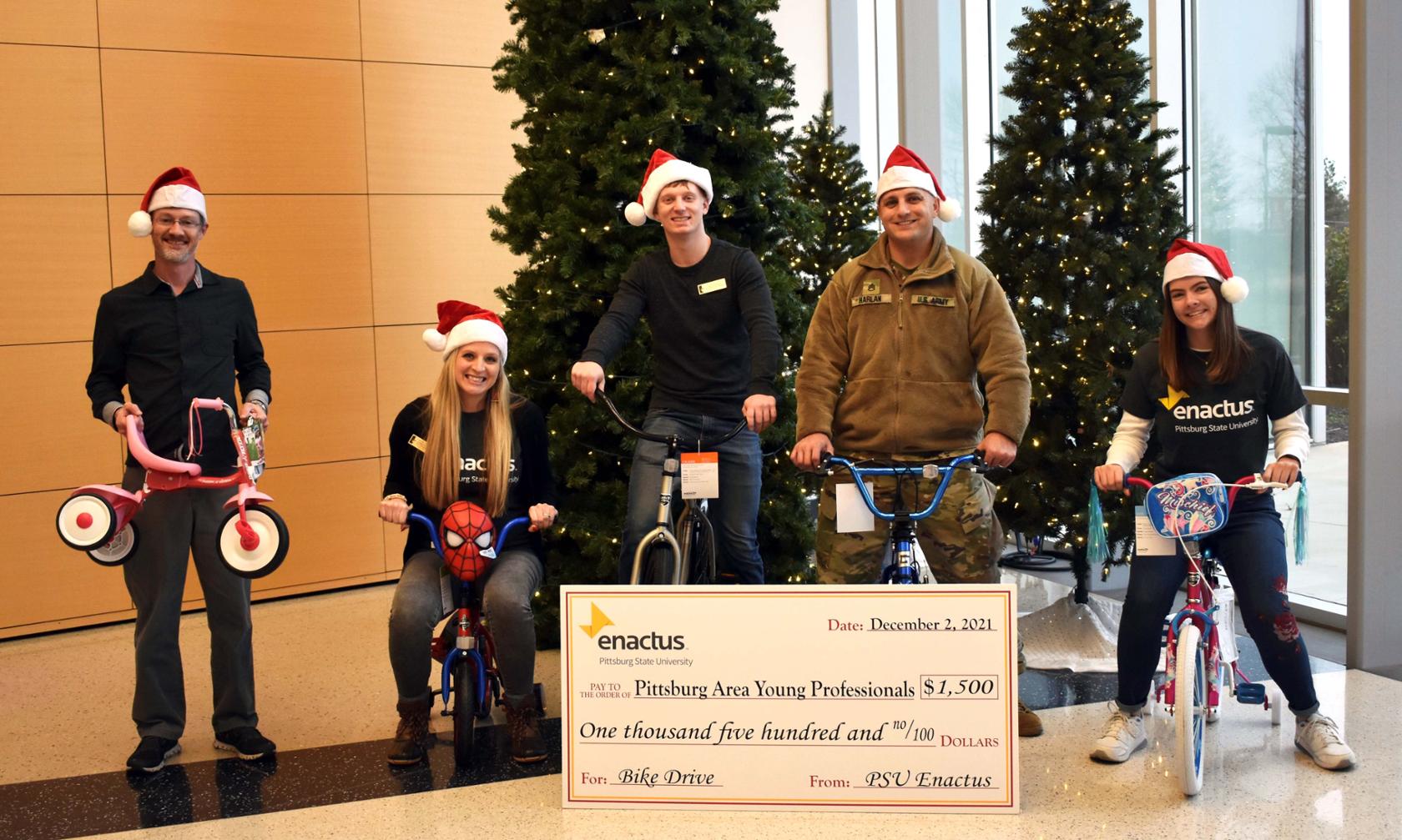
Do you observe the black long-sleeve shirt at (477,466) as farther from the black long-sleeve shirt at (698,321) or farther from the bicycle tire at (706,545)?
the bicycle tire at (706,545)

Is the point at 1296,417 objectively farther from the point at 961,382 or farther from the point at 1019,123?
the point at 1019,123

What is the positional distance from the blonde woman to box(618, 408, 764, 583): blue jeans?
270mm

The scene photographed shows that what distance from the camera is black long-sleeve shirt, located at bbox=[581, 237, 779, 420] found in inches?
150

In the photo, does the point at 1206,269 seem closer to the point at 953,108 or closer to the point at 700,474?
the point at 700,474

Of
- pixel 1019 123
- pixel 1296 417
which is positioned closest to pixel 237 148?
pixel 1019 123

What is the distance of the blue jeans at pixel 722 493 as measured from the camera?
3859 millimetres

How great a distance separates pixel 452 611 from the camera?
379 cm

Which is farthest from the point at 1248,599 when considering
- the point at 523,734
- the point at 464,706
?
the point at 464,706

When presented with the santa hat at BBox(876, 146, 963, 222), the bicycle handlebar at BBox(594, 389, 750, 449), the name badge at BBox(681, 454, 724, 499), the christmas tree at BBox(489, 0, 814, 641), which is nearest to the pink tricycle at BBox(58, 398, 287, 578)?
the bicycle handlebar at BBox(594, 389, 750, 449)

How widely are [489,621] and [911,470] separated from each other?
128cm

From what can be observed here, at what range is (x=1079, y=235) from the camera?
15.6 ft

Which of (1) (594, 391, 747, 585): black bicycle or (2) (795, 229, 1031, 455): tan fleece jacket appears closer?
A: (2) (795, 229, 1031, 455): tan fleece jacket

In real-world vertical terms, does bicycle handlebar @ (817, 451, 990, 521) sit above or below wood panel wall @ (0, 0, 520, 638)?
below

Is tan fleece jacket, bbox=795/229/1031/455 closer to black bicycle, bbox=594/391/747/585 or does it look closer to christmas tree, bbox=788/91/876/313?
black bicycle, bbox=594/391/747/585
